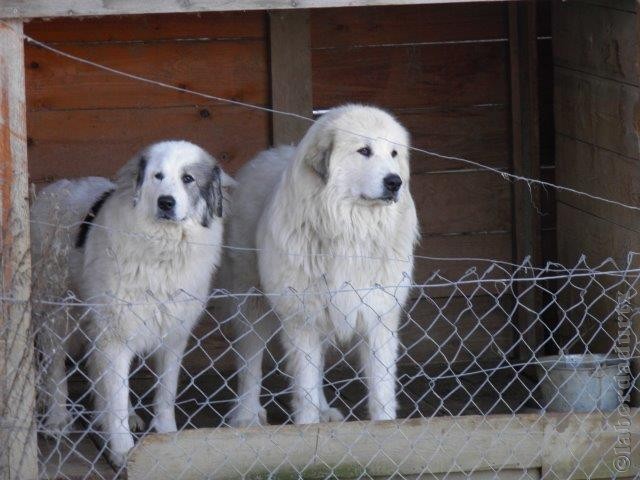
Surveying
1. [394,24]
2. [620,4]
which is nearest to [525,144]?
[394,24]

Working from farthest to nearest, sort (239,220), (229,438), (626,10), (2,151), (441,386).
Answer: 1. (441,386)
2. (239,220)
3. (626,10)
4. (229,438)
5. (2,151)

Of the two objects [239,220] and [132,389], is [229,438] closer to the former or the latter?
[239,220]

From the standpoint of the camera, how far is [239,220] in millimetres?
5809

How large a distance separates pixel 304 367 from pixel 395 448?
64cm

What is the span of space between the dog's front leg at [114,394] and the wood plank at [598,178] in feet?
7.62

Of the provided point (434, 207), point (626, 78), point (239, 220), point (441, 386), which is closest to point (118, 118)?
point (239, 220)

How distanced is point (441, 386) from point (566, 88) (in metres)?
1.75

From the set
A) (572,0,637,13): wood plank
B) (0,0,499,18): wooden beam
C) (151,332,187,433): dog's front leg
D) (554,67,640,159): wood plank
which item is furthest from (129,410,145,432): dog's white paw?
(572,0,637,13): wood plank

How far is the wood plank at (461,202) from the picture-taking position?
6828 mm

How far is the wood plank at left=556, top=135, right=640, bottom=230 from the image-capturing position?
5.28m

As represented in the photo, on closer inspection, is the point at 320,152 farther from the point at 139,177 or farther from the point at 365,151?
the point at 139,177

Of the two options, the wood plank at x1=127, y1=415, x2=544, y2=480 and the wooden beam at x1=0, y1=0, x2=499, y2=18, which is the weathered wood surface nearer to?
the wooden beam at x1=0, y1=0, x2=499, y2=18

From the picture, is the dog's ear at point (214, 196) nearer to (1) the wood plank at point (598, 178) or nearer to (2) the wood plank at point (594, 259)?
(2) the wood plank at point (594, 259)

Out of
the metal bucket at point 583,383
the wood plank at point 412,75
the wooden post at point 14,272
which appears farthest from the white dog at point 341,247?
the wood plank at point 412,75
